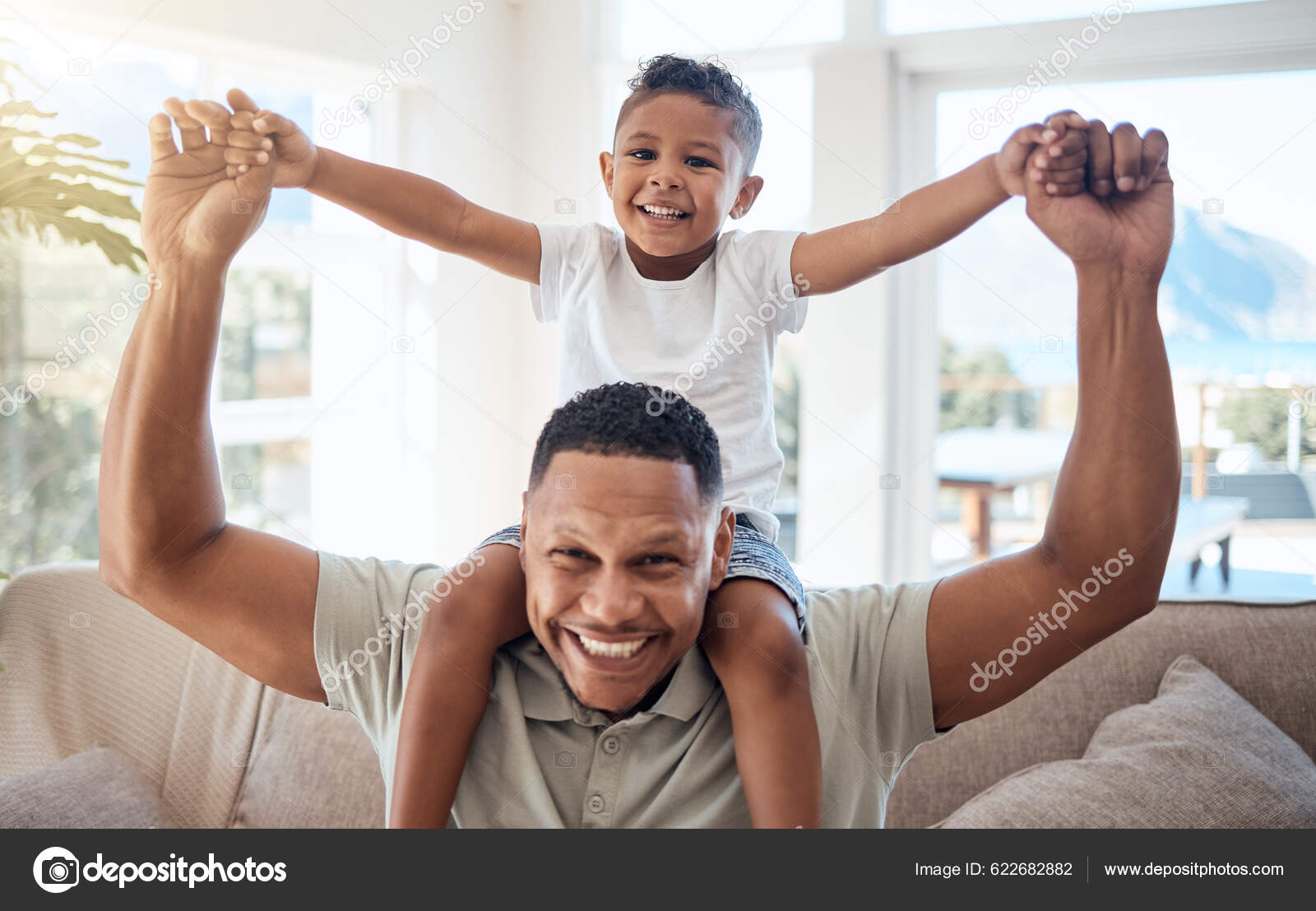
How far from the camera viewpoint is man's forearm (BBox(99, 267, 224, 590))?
0.86 metres

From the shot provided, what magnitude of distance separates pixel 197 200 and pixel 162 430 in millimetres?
189

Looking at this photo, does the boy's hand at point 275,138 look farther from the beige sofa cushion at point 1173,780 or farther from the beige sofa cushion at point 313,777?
the beige sofa cushion at point 1173,780

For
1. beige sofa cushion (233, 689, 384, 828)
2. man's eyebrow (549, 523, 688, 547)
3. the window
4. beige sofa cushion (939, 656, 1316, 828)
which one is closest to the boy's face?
man's eyebrow (549, 523, 688, 547)

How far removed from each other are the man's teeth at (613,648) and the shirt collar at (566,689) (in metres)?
0.11

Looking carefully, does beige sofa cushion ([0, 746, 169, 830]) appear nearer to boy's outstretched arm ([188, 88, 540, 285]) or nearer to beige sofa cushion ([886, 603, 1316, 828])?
boy's outstretched arm ([188, 88, 540, 285])

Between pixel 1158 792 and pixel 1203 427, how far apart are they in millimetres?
1369

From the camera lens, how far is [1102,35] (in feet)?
8.25

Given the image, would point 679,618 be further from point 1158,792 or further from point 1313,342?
→ point 1313,342

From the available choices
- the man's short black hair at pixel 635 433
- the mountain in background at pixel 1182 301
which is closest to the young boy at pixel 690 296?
the man's short black hair at pixel 635 433

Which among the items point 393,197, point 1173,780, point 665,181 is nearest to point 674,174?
point 665,181

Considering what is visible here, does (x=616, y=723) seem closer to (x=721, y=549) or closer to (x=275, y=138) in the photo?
(x=721, y=549)

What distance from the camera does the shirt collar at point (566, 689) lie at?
0.97 metres

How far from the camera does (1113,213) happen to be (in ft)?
2.73

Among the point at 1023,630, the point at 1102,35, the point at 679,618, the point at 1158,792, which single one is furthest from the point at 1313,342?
the point at 679,618
